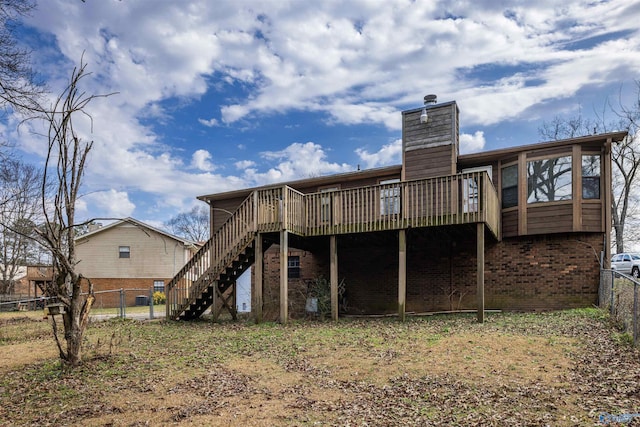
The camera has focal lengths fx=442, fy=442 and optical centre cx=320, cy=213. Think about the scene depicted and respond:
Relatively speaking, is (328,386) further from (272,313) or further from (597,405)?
(272,313)

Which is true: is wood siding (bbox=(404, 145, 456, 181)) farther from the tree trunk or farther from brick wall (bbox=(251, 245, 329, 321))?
the tree trunk

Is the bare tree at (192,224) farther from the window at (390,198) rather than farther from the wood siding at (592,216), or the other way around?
the wood siding at (592,216)

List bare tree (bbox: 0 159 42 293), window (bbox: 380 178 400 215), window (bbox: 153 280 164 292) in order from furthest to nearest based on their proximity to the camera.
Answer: window (bbox: 153 280 164 292) < bare tree (bbox: 0 159 42 293) < window (bbox: 380 178 400 215)

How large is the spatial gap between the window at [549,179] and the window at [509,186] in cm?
41

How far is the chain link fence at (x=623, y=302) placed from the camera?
302 inches

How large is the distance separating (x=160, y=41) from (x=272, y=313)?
28.9ft

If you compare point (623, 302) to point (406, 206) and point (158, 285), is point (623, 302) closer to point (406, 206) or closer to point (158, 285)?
point (406, 206)

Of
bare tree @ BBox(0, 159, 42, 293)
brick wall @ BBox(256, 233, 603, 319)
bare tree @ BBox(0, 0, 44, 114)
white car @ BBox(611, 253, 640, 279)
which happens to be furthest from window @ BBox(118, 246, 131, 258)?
white car @ BBox(611, 253, 640, 279)

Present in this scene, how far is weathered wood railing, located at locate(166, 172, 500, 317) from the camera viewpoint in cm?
1148

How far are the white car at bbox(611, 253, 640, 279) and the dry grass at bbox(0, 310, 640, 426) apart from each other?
1299 centimetres

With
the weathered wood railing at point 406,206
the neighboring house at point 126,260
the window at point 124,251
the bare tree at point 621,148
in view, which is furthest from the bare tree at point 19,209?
the bare tree at point 621,148

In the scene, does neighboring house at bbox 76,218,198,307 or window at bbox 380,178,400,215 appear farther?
neighboring house at bbox 76,218,198,307

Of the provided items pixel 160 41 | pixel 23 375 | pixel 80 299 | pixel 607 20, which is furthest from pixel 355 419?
pixel 607 20

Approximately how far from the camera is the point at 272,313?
1463 cm
